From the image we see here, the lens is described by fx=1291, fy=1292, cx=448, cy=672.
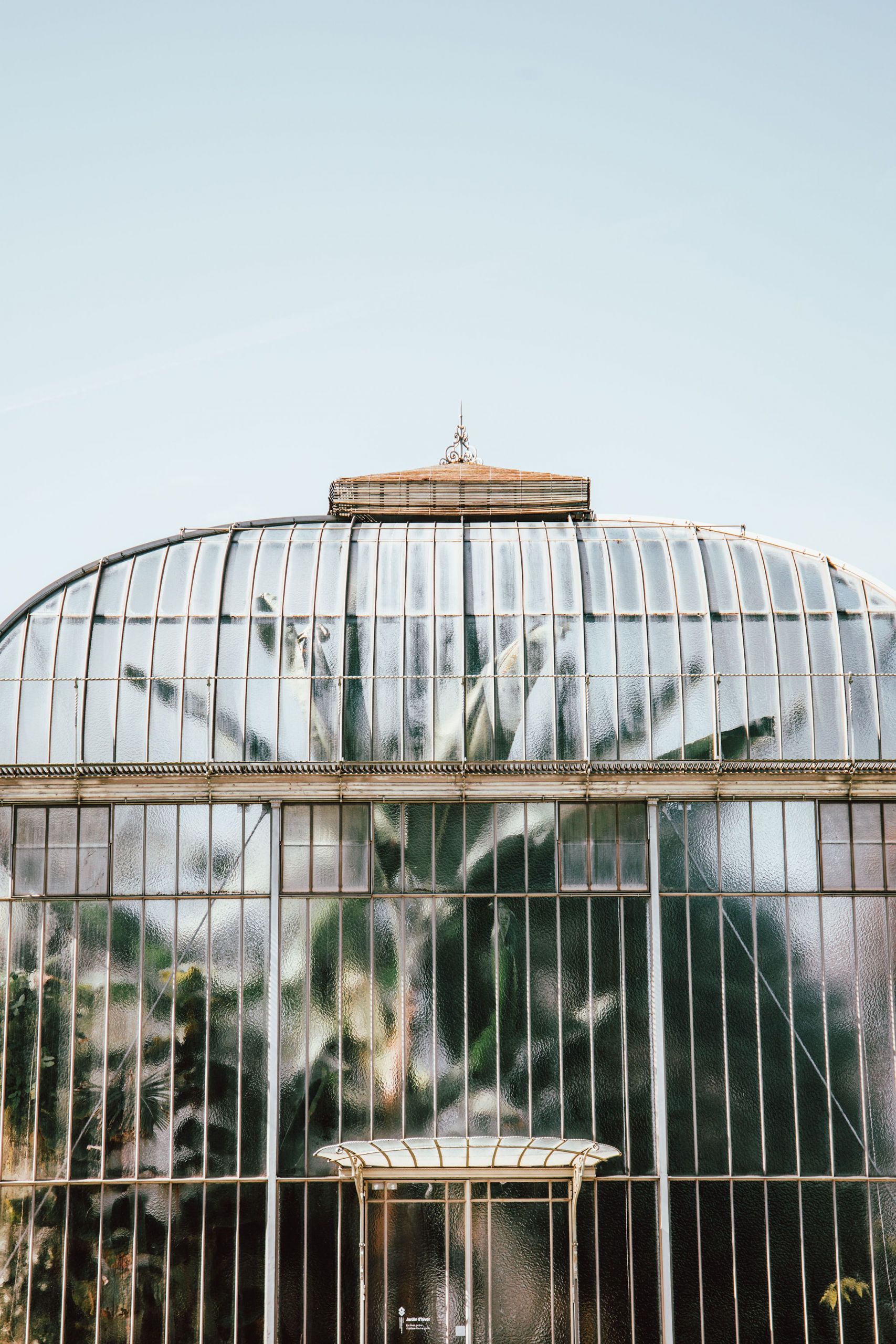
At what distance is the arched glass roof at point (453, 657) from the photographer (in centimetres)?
2156

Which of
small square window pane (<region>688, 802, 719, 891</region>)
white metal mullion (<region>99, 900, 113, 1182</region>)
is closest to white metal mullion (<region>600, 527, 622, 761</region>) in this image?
small square window pane (<region>688, 802, 719, 891</region>)

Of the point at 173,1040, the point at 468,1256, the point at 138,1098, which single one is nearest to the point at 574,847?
the point at 468,1256

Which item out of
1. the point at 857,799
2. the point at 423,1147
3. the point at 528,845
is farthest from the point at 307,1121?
the point at 857,799

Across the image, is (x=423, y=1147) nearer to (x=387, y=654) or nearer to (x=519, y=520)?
(x=387, y=654)

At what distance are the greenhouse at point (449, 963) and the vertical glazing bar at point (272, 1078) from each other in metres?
0.06

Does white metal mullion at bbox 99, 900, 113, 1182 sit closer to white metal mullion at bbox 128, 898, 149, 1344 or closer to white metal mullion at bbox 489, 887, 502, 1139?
white metal mullion at bbox 128, 898, 149, 1344

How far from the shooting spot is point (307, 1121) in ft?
67.1

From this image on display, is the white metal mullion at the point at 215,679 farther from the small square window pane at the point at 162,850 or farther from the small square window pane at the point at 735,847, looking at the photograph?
the small square window pane at the point at 735,847

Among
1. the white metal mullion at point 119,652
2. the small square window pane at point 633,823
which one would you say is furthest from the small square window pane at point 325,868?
the small square window pane at point 633,823

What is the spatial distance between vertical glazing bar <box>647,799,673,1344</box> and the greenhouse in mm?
67

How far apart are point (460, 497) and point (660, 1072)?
426 inches

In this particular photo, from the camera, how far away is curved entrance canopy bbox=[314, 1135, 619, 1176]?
19750mm

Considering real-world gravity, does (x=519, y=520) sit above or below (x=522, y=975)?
above

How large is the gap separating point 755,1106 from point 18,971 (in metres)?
12.0
